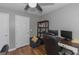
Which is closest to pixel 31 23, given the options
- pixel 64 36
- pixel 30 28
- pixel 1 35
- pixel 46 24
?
pixel 30 28

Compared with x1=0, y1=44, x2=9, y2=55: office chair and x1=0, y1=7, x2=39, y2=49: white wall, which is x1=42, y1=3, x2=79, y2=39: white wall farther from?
x1=0, y1=44, x2=9, y2=55: office chair

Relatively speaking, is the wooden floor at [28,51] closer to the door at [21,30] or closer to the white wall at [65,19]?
the door at [21,30]

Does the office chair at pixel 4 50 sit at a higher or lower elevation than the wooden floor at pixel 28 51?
higher

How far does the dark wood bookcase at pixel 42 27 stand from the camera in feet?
3.01

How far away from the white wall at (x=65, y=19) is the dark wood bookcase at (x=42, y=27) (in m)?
0.05

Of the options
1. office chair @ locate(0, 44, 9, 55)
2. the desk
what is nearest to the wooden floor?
office chair @ locate(0, 44, 9, 55)

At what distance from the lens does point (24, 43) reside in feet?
3.07

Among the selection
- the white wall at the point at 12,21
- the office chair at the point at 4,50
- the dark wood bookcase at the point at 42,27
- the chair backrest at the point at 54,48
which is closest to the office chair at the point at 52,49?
the chair backrest at the point at 54,48

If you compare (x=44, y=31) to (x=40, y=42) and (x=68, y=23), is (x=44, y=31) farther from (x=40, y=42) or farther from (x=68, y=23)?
(x=68, y=23)

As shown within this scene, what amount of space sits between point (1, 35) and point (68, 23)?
0.75 metres

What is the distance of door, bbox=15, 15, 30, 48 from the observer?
0.90 metres

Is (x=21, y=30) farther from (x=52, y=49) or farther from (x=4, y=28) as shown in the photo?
(x=52, y=49)

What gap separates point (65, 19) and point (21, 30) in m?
0.53

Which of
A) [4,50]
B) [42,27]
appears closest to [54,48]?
[42,27]
